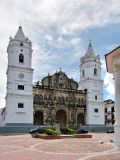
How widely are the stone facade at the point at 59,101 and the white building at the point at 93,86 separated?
1.63 m

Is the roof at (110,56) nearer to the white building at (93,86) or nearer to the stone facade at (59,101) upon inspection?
the stone facade at (59,101)

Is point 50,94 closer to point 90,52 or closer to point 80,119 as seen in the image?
point 80,119

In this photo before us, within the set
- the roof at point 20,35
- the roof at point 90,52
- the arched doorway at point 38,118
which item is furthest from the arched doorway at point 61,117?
the roof at point 20,35

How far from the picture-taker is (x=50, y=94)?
59.2 m

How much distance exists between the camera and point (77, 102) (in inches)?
2463

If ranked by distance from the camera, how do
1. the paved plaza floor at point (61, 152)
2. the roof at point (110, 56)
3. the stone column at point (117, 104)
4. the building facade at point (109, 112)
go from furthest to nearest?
the building facade at point (109, 112) → the roof at point (110, 56) → the stone column at point (117, 104) → the paved plaza floor at point (61, 152)

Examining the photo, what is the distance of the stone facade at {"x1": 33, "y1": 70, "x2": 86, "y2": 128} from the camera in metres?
57.5

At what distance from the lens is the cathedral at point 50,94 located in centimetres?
5306

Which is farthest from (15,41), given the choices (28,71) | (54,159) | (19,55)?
(54,159)

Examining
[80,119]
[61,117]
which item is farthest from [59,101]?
[80,119]

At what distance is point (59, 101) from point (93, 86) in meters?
9.25

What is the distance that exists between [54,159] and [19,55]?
4584 centimetres

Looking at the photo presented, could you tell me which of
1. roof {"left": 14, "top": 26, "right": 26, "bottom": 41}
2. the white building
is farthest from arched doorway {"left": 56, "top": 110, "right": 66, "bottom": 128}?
roof {"left": 14, "top": 26, "right": 26, "bottom": 41}

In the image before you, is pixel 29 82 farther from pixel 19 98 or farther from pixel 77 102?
pixel 77 102
